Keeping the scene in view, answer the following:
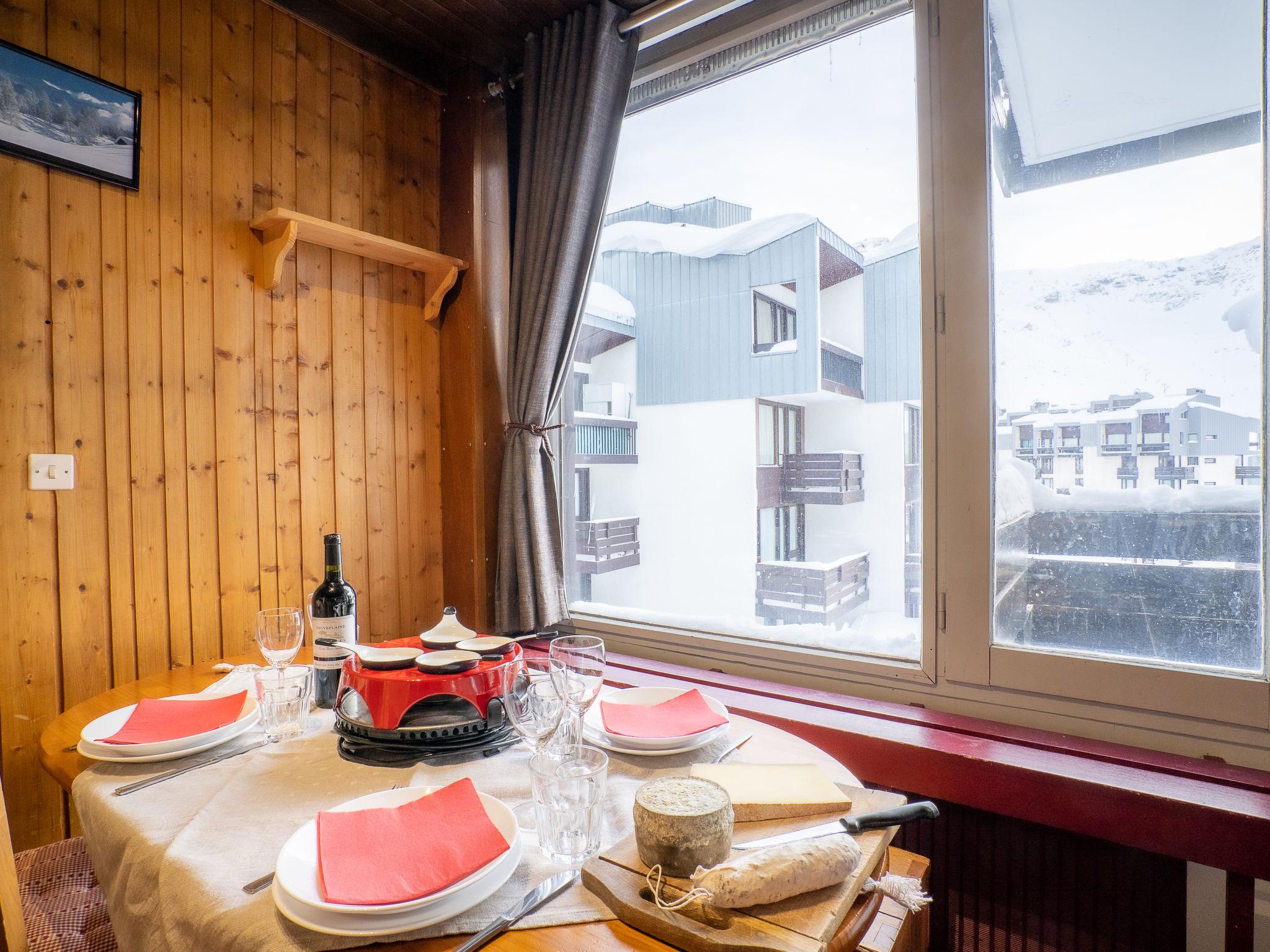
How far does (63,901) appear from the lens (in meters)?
1.13

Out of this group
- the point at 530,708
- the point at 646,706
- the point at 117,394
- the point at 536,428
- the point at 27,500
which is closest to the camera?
the point at 530,708

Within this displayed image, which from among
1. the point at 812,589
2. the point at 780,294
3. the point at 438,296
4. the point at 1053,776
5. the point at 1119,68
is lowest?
the point at 1053,776

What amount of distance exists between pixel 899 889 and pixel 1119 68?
1689 millimetres

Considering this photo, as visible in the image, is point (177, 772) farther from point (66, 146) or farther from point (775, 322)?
point (775, 322)

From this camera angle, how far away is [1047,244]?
5.12 feet

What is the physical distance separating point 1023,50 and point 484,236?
1646mm

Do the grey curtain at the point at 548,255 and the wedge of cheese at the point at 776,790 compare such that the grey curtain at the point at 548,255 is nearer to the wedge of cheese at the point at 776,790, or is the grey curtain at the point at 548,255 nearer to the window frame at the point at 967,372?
the window frame at the point at 967,372

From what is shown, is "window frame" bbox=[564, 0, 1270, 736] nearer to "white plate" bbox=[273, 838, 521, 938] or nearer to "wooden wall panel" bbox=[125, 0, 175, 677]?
"white plate" bbox=[273, 838, 521, 938]

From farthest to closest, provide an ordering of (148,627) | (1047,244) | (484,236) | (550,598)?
(484,236) → (550,598) → (148,627) → (1047,244)

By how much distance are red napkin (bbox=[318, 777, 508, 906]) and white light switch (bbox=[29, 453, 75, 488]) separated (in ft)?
4.38

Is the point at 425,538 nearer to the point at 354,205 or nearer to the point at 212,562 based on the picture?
the point at 212,562

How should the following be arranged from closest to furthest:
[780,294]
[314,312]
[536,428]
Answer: [780,294] < [314,312] < [536,428]

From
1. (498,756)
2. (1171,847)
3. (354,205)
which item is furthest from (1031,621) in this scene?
(354,205)

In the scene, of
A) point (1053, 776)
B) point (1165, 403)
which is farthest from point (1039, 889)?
point (1165, 403)
